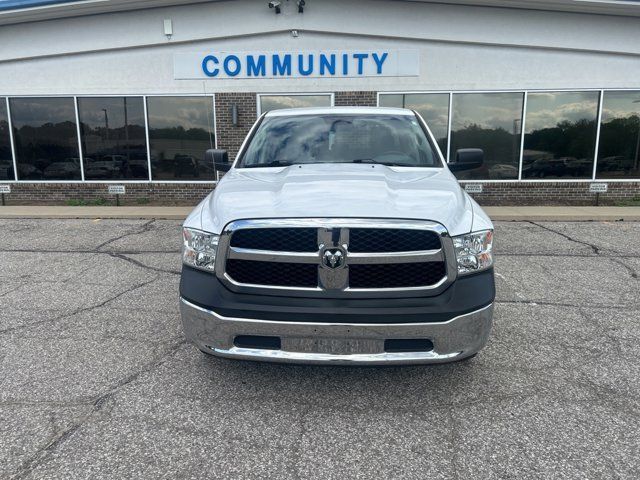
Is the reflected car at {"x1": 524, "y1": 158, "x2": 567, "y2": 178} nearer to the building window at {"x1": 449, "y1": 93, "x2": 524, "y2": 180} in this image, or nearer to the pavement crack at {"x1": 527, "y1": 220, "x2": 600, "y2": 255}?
the building window at {"x1": 449, "y1": 93, "x2": 524, "y2": 180}

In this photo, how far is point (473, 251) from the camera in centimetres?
278

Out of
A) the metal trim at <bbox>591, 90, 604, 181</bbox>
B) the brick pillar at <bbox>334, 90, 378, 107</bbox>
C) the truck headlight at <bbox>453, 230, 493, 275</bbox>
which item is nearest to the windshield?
the truck headlight at <bbox>453, 230, 493, 275</bbox>

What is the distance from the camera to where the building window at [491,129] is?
1075cm

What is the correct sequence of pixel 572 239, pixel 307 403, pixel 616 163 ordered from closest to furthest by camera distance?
pixel 307 403 → pixel 572 239 → pixel 616 163

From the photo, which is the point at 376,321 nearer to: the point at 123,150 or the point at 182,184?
the point at 182,184

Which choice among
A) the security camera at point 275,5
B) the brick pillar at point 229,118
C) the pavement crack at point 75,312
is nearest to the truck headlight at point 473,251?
the pavement crack at point 75,312

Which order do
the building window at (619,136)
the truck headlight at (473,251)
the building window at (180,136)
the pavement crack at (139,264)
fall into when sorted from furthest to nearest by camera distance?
the building window at (180,136), the building window at (619,136), the pavement crack at (139,264), the truck headlight at (473,251)

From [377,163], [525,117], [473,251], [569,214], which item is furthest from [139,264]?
[525,117]

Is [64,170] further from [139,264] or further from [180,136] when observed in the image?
[139,264]

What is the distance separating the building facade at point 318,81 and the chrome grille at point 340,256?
8498 millimetres

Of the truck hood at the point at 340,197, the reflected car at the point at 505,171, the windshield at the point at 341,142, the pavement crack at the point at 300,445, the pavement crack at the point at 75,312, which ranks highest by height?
the windshield at the point at 341,142

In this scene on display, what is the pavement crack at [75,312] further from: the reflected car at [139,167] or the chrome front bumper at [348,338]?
the reflected car at [139,167]

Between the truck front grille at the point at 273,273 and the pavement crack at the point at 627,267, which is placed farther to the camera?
the pavement crack at the point at 627,267

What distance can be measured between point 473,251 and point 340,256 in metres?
0.83
